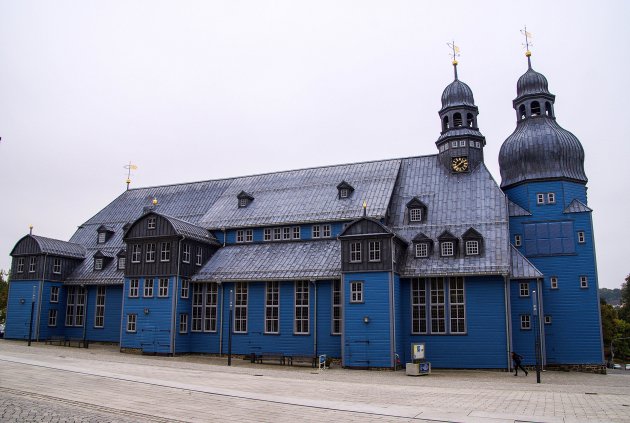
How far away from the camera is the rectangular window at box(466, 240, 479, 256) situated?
3662 cm

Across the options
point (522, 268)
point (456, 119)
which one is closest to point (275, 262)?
point (522, 268)

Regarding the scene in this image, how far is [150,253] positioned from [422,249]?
20.7m

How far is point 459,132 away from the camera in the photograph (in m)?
44.0

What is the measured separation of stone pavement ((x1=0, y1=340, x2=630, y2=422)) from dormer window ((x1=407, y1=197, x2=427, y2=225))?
12612mm

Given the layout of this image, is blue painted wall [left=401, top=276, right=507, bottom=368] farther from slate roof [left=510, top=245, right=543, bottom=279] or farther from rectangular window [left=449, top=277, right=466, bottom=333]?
slate roof [left=510, top=245, right=543, bottom=279]

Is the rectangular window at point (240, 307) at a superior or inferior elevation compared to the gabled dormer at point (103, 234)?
inferior

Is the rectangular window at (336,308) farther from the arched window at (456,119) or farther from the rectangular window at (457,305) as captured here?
the arched window at (456,119)

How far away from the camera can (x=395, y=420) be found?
50.9ft

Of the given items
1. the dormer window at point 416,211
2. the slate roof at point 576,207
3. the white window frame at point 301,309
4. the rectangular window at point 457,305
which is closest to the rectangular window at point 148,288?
the white window frame at point 301,309

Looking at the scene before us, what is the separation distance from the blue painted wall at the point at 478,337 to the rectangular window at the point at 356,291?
499cm

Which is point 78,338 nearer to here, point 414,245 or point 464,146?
point 414,245

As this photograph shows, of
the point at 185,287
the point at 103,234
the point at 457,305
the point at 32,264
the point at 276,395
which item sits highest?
the point at 103,234

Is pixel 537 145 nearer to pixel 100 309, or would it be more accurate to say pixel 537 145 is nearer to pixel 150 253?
pixel 150 253

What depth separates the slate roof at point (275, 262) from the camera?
38656 millimetres
